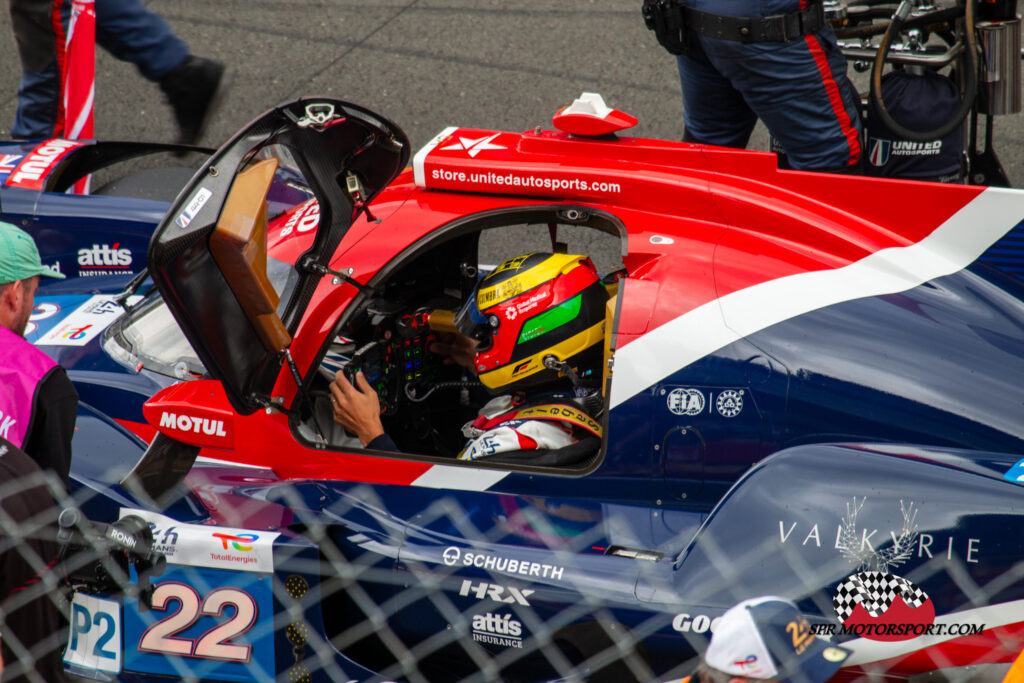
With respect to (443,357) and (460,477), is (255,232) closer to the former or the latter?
(460,477)

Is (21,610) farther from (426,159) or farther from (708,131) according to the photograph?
(708,131)

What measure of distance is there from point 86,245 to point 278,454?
181 centimetres

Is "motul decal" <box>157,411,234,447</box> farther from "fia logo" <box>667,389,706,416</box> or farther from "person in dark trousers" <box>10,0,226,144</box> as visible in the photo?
"person in dark trousers" <box>10,0,226,144</box>

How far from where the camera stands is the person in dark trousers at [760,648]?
200 cm

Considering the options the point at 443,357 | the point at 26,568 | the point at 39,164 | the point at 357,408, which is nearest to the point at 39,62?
the point at 39,164

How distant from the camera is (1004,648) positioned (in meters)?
2.48

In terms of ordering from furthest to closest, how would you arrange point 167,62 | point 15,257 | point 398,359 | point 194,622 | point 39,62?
point 167,62, point 39,62, point 398,359, point 194,622, point 15,257

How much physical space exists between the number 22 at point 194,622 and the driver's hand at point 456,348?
44.8 inches

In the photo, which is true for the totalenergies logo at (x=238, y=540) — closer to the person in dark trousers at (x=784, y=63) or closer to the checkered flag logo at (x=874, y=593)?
the checkered flag logo at (x=874, y=593)

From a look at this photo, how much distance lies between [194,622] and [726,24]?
9.10ft

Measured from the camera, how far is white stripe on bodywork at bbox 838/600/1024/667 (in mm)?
2500

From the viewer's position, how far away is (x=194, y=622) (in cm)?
302

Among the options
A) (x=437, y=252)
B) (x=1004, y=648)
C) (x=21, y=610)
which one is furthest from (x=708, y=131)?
(x=21, y=610)

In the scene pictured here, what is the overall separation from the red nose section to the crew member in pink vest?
14.5 inches
